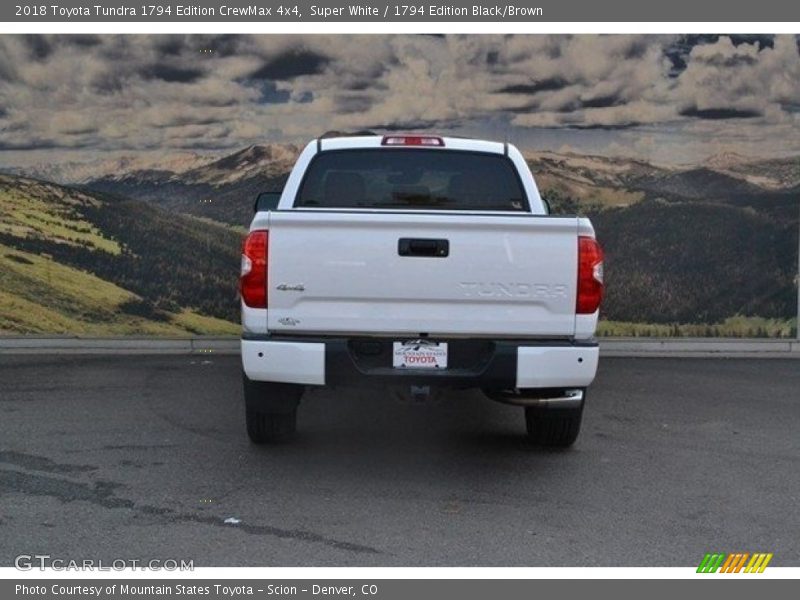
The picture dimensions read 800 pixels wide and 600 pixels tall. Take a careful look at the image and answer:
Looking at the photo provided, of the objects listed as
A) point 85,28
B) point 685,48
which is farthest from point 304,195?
point 685,48

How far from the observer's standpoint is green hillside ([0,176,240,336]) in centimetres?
1058

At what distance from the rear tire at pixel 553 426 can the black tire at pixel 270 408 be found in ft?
5.25

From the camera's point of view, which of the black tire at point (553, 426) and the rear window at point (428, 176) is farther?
the rear window at point (428, 176)

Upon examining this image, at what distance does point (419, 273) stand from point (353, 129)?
18.5 feet

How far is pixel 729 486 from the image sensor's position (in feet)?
19.3

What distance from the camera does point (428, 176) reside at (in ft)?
23.7

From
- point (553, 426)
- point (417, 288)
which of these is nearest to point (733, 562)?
point (553, 426)

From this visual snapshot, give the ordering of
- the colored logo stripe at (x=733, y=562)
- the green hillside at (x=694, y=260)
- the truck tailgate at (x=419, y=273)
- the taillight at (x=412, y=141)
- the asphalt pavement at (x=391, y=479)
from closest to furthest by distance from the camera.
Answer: the colored logo stripe at (x=733, y=562) < the asphalt pavement at (x=391, y=479) < the truck tailgate at (x=419, y=273) < the taillight at (x=412, y=141) < the green hillside at (x=694, y=260)

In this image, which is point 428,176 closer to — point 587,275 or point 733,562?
point 587,275

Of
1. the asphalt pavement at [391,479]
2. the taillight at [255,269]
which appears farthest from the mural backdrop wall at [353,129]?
the taillight at [255,269]

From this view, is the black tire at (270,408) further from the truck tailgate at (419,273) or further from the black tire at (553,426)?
the black tire at (553,426)

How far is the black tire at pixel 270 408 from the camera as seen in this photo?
5934mm

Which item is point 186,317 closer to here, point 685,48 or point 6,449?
point 6,449

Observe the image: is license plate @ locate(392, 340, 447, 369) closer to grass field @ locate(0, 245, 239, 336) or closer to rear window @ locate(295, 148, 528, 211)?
rear window @ locate(295, 148, 528, 211)
